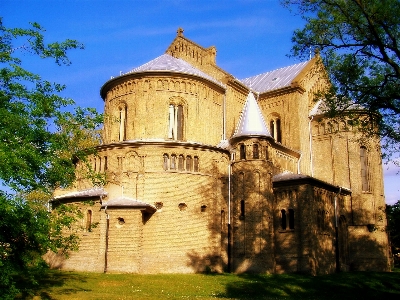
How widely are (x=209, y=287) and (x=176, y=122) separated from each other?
522 inches

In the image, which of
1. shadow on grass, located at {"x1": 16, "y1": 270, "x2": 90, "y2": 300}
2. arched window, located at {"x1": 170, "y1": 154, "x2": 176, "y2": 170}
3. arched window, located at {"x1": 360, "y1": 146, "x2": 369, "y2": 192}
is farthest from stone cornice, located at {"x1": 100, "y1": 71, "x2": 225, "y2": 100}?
shadow on grass, located at {"x1": 16, "y1": 270, "x2": 90, "y2": 300}

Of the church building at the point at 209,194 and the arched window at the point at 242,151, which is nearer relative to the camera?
the church building at the point at 209,194

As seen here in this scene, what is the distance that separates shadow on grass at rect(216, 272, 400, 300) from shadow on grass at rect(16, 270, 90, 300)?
650cm

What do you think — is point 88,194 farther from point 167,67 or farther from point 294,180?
point 294,180

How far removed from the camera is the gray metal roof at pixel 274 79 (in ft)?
127

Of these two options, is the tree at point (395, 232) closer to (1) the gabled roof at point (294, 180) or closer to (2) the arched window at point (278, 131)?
(1) the gabled roof at point (294, 180)

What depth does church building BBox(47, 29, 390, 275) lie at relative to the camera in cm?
2733

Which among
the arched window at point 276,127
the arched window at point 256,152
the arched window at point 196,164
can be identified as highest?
the arched window at point 276,127

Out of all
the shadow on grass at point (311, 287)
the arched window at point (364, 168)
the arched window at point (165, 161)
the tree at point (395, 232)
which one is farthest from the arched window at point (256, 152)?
the arched window at point (364, 168)

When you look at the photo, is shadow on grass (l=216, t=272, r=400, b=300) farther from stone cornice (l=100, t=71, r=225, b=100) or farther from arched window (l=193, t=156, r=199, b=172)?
stone cornice (l=100, t=71, r=225, b=100)

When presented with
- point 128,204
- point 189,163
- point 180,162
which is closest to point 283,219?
point 189,163

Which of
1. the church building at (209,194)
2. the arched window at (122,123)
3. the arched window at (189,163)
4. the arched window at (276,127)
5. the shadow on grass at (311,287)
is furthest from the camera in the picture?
the arched window at (276,127)

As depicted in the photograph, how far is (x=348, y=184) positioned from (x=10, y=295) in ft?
88.6

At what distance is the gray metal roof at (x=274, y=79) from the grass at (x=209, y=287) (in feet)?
55.7
